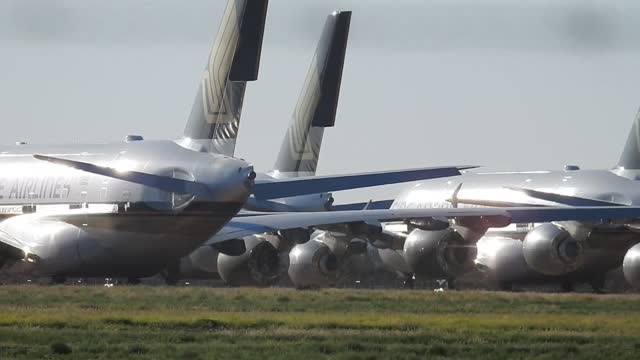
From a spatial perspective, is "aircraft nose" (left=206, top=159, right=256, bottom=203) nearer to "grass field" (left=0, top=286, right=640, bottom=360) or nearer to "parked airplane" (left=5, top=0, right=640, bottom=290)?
"parked airplane" (left=5, top=0, right=640, bottom=290)

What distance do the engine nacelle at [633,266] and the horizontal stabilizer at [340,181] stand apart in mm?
10405

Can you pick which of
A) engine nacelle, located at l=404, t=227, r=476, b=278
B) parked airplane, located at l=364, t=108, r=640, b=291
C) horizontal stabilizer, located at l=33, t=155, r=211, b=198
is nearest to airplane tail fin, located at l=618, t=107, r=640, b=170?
parked airplane, located at l=364, t=108, r=640, b=291

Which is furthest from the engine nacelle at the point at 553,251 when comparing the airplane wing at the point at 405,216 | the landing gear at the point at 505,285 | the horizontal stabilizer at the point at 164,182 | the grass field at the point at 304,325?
the horizontal stabilizer at the point at 164,182

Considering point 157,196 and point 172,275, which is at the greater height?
point 157,196

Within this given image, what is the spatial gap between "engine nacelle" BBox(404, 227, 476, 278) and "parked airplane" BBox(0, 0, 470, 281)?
399 inches

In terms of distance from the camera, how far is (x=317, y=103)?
6906cm

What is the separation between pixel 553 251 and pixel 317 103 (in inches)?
582

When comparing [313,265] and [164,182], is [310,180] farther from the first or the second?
[313,265]

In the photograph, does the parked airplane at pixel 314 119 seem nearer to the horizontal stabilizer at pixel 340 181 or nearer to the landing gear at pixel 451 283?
the landing gear at pixel 451 283

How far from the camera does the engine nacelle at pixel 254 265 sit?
5962cm

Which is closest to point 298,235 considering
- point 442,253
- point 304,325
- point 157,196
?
point 442,253

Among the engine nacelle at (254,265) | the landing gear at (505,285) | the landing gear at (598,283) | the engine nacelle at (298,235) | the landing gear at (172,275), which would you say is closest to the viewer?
the engine nacelle at (254,265)

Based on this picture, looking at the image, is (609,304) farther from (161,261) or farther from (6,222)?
(6,222)

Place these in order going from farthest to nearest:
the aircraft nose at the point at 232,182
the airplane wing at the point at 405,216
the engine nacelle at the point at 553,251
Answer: the engine nacelle at the point at 553,251, the airplane wing at the point at 405,216, the aircraft nose at the point at 232,182
